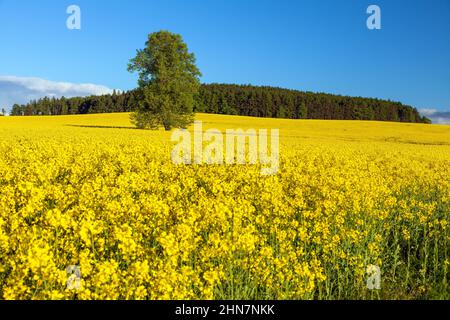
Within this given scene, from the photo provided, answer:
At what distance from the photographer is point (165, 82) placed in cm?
4897

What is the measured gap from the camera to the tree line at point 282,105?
114 metres

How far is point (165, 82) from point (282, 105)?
69.4m

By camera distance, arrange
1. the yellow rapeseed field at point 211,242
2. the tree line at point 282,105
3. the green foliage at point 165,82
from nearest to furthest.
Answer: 1. the yellow rapeseed field at point 211,242
2. the green foliage at point 165,82
3. the tree line at point 282,105

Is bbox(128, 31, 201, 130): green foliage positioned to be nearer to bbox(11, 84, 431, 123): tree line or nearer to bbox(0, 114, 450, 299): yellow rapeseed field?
bbox(0, 114, 450, 299): yellow rapeseed field

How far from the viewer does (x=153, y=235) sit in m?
6.59

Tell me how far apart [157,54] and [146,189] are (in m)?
42.3

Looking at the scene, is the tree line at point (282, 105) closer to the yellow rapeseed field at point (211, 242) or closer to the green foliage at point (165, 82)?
the green foliage at point (165, 82)

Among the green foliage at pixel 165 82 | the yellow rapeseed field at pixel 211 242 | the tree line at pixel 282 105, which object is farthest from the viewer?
the tree line at pixel 282 105

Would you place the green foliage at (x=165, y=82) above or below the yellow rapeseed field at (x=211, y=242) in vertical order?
above

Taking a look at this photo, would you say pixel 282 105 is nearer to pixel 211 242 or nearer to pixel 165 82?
pixel 165 82

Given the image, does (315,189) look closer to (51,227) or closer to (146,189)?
(146,189)

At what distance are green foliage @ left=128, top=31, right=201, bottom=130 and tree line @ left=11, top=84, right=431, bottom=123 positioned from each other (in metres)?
56.6

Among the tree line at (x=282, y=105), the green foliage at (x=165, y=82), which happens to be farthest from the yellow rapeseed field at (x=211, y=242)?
the tree line at (x=282, y=105)

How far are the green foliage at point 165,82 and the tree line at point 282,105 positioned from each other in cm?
5663
